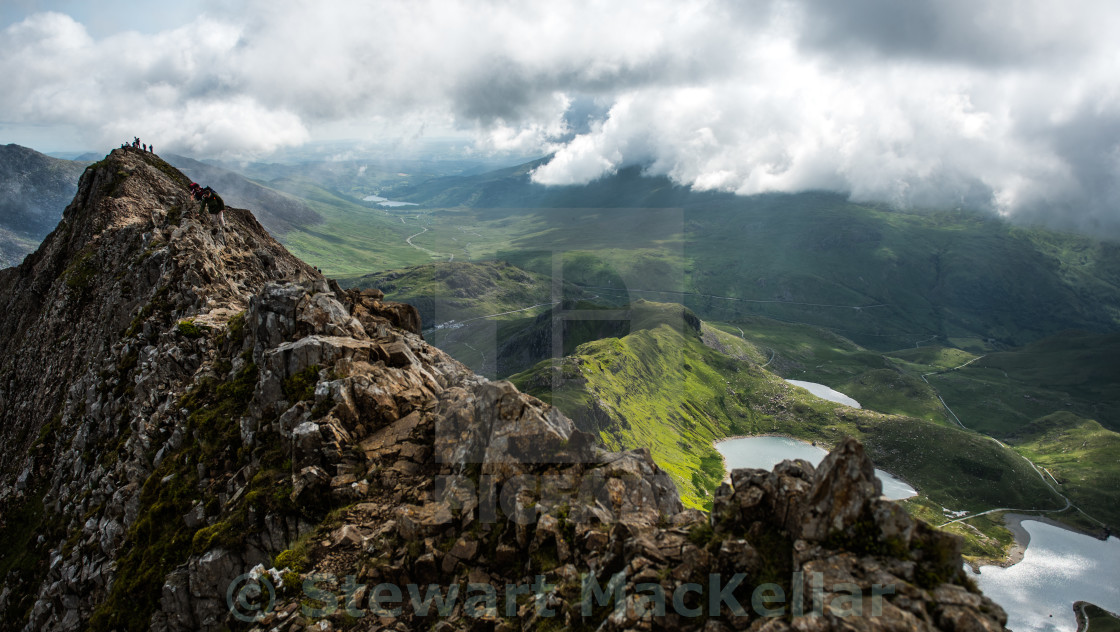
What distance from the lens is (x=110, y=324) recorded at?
4800 centimetres

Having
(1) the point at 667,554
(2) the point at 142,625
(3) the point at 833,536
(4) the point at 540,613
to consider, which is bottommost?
(2) the point at 142,625

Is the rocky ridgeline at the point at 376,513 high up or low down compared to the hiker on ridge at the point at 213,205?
down

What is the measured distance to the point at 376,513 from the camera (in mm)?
20641

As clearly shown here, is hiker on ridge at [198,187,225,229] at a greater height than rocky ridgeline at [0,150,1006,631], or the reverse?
hiker on ridge at [198,187,225,229]

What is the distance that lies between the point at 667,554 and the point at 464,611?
7.08 meters

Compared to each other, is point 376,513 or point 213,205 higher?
point 213,205

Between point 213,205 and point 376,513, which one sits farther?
point 213,205

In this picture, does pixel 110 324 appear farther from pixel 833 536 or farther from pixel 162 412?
pixel 833 536

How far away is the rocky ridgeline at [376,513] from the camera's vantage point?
44.7 ft

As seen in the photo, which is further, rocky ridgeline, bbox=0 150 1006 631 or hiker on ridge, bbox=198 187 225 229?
hiker on ridge, bbox=198 187 225 229

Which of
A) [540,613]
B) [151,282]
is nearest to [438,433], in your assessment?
[540,613]

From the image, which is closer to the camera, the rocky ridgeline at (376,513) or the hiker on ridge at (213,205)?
the rocky ridgeline at (376,513)

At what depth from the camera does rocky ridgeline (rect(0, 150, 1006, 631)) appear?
13633 millimetres

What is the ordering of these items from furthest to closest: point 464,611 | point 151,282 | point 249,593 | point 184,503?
point 151,282
point 184,503
point 249,593
point 464,611
